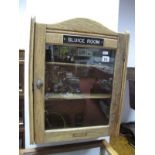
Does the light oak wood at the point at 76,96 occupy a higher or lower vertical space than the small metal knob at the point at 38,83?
lower

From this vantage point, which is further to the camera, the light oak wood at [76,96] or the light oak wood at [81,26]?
the light oak wood at [76,96]

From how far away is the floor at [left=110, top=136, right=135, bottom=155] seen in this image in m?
1.78

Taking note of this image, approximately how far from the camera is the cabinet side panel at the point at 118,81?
92cm

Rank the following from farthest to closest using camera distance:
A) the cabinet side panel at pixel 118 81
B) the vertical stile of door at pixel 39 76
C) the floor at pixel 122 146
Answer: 1. the floor at pixel 122 146
2. the cabinet side panel at pixel 118 81
3. the vertical stile of door at pixel 39 76

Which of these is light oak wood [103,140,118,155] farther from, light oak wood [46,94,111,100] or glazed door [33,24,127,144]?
light oak wood [46,94,111,100]

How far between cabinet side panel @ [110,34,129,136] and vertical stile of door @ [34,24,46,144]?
379mm

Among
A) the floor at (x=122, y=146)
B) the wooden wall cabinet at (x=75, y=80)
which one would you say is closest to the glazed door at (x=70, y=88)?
the wooden wall cabinet at (x=75, y=80)

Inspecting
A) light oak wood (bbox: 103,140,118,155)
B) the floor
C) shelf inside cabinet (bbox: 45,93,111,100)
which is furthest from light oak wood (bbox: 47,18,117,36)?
the floor

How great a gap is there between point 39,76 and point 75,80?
0.24m

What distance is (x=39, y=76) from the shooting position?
82cm

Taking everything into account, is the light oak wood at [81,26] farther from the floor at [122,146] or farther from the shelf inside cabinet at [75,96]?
the floor at [122,146]

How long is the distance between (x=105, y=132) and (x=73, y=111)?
21 centimetres
